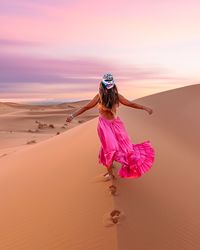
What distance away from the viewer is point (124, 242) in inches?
166

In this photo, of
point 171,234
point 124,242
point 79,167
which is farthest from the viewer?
point 79,167

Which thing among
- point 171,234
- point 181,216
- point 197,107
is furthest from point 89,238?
point 197,107

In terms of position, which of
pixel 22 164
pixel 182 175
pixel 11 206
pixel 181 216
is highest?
pixel 22 164

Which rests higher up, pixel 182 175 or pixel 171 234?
pixel 182 175

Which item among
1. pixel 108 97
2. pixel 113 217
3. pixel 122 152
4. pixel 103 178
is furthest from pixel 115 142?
pixel 113 217

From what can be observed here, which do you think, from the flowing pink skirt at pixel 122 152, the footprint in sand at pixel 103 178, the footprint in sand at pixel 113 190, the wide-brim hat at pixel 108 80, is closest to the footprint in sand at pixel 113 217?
the footprint in sand at pixel 113 190

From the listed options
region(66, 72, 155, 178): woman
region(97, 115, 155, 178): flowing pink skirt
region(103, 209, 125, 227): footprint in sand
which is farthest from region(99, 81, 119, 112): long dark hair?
region(103, 209, 125, 227): footprint in sand

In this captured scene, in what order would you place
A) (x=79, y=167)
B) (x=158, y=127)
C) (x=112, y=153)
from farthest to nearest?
1. (x=158, y=127)
2. (x=79, y=167)
3. (x=112, y=153)

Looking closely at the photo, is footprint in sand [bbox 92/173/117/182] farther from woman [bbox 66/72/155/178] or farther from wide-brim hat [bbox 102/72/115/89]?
wide-brim hat [bbox 102/72/115/89]

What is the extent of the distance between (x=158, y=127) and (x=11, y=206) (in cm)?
518

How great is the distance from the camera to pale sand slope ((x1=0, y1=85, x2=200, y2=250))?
444cm

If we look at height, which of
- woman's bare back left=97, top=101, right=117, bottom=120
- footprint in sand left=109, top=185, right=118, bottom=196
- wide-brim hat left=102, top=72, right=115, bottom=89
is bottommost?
footprint in sand left=109, top=185, right=118, bottom=196

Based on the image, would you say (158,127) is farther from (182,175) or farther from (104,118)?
(104,118)

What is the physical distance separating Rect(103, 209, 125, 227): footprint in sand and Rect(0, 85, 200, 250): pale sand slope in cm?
4
